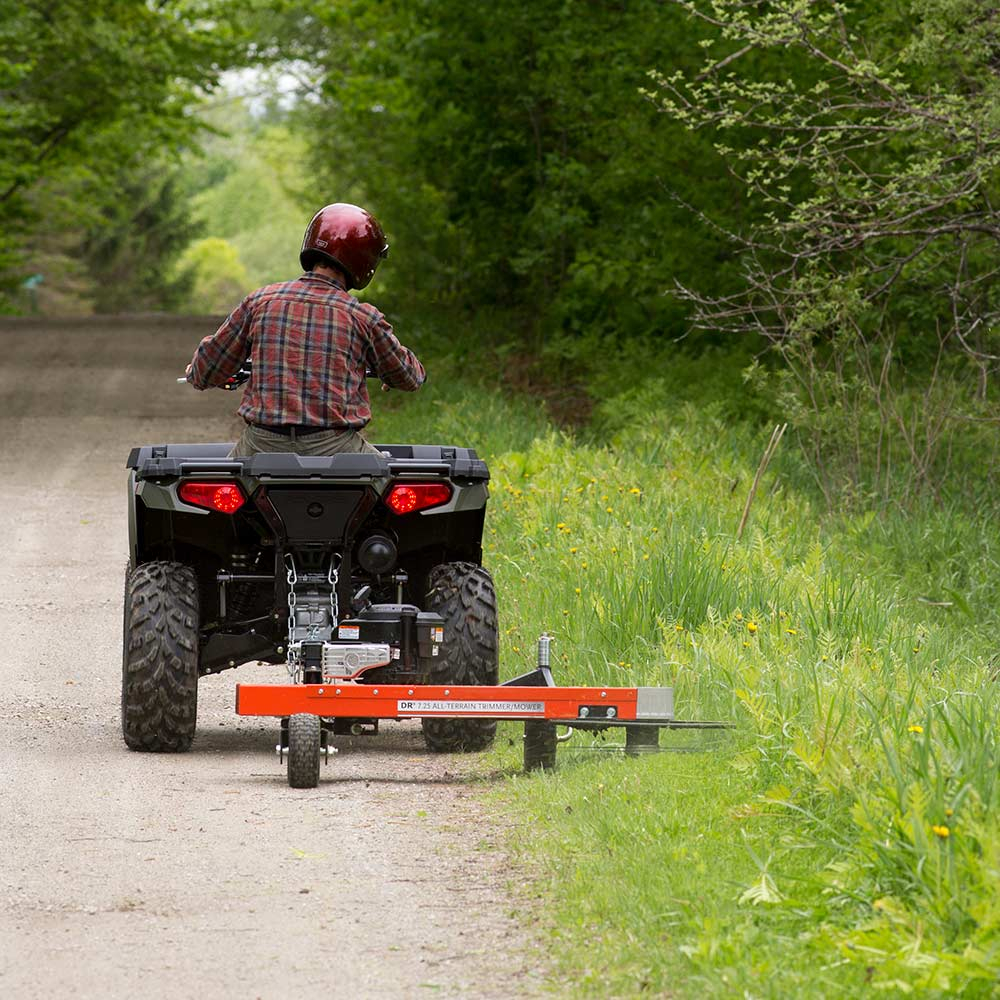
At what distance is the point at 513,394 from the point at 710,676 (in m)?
13.3

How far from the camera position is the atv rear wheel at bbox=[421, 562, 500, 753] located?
22.9ft

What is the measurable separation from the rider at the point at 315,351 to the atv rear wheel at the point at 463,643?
622 millimetres

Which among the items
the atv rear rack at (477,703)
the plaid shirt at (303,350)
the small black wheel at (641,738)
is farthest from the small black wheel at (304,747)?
the plaid shirt at (303,350)

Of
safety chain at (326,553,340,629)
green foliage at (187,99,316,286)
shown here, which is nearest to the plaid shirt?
safety chain at (326,553,340,629)

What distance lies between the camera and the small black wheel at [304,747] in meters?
6.41

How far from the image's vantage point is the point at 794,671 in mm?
6516

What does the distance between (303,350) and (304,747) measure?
1546 mm

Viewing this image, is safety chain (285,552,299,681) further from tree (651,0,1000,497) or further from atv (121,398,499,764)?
tree (651,0,1000,497)

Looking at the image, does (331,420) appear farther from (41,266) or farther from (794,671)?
(41,266)

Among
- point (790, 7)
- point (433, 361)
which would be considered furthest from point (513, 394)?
point (790, 7)

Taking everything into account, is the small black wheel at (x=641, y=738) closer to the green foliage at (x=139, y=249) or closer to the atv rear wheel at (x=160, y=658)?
the atv rear wheel at (x=160, y=658)

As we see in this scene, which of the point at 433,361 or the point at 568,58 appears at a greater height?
the point at 568,58

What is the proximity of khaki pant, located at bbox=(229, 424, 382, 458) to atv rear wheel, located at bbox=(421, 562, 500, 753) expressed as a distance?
1.95 ft

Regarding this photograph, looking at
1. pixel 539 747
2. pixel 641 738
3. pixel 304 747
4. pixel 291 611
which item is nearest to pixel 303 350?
pixel 291 611
